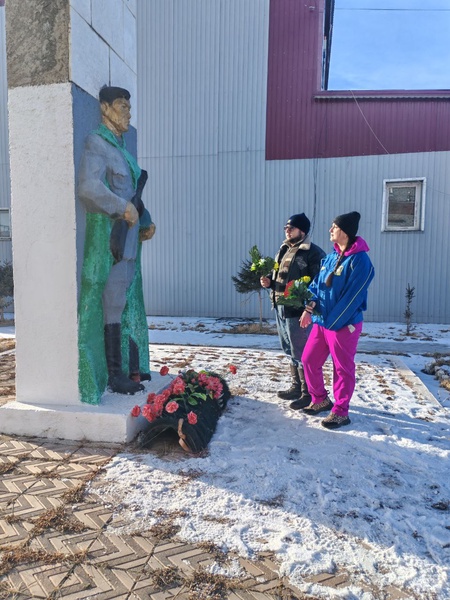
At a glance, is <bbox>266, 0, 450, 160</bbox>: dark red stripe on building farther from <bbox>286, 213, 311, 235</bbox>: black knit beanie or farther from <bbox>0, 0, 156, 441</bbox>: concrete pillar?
<bbox>0, 0, 156, 441</bbox>: concrete pillar

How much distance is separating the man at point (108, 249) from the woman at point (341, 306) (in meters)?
1.51

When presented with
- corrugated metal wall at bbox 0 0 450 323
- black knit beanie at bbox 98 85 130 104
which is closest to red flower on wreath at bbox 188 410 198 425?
black knit beanie at bbox 98 85 130 104

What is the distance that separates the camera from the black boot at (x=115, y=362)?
352 centimetres

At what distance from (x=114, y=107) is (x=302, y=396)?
2939 mm

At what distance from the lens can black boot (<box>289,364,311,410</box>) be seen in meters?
4.12

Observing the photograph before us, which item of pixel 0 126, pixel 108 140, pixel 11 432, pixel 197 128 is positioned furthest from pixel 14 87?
pixel 0 126

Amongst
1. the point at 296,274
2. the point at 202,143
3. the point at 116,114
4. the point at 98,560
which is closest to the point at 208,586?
the point at 98,560

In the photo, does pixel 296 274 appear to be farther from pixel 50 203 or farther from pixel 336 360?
pixel 50 203

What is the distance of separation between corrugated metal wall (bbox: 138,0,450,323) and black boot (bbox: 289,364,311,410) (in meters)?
7.31

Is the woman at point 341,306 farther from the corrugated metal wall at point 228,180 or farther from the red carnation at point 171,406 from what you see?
the corrugated metal wall at point 228,180

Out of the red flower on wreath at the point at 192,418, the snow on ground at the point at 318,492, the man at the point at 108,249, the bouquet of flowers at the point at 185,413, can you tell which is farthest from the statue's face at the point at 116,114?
the snow on ground at the point at 318,492

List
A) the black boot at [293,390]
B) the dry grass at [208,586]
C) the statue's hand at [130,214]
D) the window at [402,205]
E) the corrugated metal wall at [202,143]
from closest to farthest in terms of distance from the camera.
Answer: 1. the dry grass at [208,586]
2. the statue's hand at [130,214]
3. the black boot at [293,390]
4. the window at [402,205]
5. the corrugated metal wall at [202,143]

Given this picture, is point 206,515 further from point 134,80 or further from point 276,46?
point 276,46

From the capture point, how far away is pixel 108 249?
134 inches
